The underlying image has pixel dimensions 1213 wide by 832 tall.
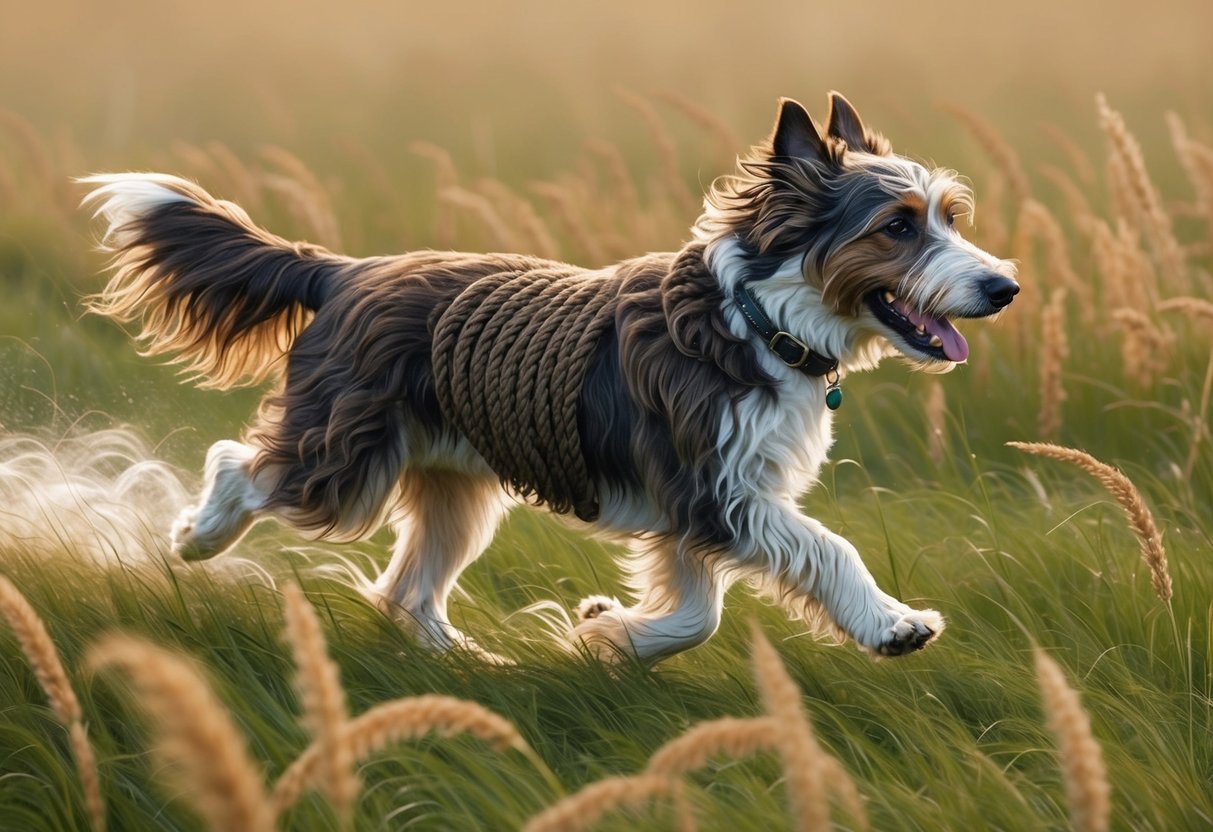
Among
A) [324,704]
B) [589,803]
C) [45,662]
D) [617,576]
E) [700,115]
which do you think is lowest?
[617,576]

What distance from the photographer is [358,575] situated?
4824mm

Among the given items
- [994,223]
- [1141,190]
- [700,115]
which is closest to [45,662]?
[1141,190]

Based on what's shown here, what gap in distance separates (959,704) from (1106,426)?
Result: 2.71 meters

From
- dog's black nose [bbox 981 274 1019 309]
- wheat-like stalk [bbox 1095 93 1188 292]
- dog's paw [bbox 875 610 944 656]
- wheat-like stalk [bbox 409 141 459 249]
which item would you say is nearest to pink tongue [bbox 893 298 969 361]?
dog's black nose [bbox 981 274 1019 309]

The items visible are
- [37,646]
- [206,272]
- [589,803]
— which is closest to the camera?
[589,803]

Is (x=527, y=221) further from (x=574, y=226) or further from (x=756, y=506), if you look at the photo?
(x=756, y=506)

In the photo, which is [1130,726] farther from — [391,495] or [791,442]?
[391,495]

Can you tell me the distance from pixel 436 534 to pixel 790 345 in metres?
1.37

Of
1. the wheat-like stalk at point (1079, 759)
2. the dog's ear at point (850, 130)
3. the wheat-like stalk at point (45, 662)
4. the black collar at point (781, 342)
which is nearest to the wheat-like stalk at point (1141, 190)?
the dog's ear at point (850, 130)

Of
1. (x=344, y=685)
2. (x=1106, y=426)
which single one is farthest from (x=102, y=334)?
(x=1106, y=426)

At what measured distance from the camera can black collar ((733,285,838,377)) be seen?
4.01 meters

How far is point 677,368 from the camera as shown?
4.03 metres

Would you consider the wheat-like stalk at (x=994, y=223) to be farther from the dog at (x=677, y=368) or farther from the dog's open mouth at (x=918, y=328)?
the dog's open mouth at (x=918, y=328)

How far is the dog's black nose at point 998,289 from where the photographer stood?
394 cm
